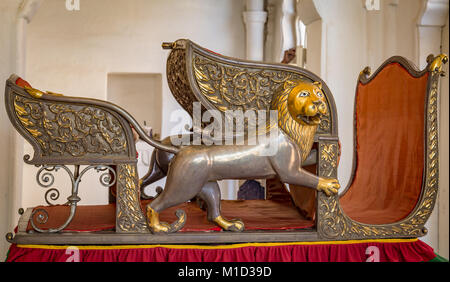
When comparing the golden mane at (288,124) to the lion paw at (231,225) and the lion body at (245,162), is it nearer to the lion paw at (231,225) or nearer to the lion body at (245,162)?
the lion body at (245,162)

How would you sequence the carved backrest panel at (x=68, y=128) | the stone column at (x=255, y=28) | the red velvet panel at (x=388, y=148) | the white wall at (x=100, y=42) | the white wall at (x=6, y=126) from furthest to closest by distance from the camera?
Answer: the stone column at (x=255, y=28)
the white wall at (x=100, y=42)
the white wall at (x=6, y=126)
the red velvet panel at (x=388, y=148)
the carved backrest panel at (x=68, y=128)

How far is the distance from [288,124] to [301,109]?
10 cm

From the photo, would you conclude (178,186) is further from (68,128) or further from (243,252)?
(68,128)

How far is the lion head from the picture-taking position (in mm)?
2078

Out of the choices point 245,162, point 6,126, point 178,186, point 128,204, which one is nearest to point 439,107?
point 245,162

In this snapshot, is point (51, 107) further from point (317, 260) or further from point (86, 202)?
point (86, 202)

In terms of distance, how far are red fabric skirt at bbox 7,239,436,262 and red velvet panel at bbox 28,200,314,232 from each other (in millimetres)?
95

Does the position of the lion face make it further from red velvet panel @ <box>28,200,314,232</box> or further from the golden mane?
red velvet panel @ <box>28,200,314,232</box>

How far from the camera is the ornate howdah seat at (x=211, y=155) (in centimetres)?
201

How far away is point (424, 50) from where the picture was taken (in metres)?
3.80

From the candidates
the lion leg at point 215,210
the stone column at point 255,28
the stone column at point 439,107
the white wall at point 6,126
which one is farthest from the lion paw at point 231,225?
the stone column at point 255,28

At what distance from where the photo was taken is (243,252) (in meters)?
2.10

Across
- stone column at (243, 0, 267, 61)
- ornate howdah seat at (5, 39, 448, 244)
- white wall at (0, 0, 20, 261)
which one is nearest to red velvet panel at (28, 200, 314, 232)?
ornate howdah seat at (5, 39, 448, 244)

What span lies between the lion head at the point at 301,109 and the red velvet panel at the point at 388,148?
2.01 feet
